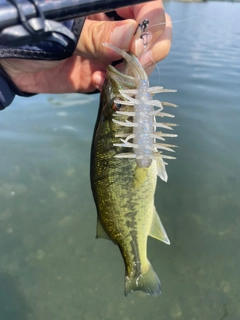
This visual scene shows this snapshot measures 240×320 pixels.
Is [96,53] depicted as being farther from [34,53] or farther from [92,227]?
[92,227]

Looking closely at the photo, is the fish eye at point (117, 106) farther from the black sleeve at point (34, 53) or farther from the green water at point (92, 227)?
the green water at point (92, 227)

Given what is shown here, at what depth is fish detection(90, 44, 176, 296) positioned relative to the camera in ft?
5.58

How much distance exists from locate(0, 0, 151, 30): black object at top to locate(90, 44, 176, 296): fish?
386mm

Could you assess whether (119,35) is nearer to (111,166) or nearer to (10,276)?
(111,166)

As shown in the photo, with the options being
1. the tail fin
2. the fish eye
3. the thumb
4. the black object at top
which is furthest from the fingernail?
the tail fin

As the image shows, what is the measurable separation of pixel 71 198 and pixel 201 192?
1.84 meters

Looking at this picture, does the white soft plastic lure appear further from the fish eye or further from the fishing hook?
the fishing hook

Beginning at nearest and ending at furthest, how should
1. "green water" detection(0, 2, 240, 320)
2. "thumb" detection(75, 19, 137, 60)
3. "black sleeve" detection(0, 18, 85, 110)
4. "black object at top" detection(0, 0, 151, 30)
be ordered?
"black object at top" detection(0, 0, 151, 30)
"black sleeve" detection(0, 18, 85, 110)
"thumb" detection(75, 19, 137, 60)
"green water" detection(0, 2, 240, 320)

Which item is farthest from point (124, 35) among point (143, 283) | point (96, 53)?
point (143, 283)

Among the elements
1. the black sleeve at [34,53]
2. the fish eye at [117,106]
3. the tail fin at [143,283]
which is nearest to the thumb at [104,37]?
the black sleeve at [34,53]

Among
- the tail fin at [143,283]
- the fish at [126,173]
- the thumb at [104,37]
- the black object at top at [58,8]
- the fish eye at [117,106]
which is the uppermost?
the black object at top at [58,8]

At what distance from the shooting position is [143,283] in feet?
6.98

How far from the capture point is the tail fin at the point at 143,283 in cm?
211

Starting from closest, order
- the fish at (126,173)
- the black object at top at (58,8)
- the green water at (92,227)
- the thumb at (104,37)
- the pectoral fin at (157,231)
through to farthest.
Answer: the black object at top at (58,8), the fish at (126,173), the thumb at (104,37), the pectoral fin at (157,231), the green water at (92,227)
